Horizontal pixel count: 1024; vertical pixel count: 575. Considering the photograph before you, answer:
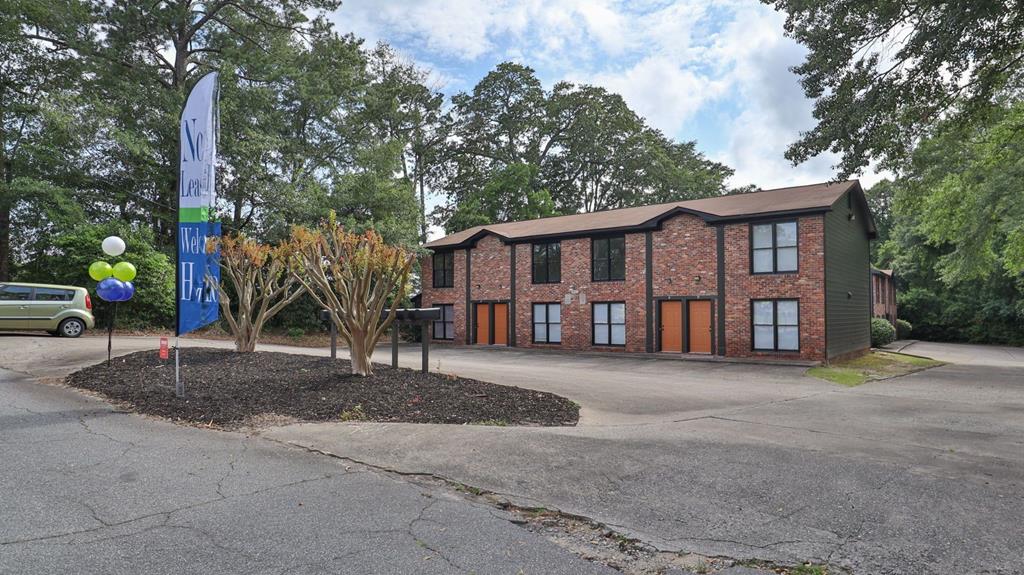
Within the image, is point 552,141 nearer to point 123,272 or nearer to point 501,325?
point 501,325

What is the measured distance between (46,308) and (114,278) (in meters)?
7.07

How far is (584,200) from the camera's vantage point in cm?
4347

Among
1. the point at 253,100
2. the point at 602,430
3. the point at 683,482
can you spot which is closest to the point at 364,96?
the point at 253,100

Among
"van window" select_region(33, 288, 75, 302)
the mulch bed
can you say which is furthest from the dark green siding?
"van window" select_region(33, 288, 75, 302)

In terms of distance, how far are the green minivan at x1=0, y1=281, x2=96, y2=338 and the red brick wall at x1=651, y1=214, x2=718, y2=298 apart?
17.9m

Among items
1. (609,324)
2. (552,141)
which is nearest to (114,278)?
(609,324)

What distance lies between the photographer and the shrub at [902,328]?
114ft

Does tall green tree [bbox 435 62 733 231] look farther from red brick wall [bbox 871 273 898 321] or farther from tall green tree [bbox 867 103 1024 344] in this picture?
tall green tree [bbox 867 103 1024 344]

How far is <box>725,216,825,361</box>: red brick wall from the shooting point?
17.0 metres

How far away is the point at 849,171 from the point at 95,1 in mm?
27810

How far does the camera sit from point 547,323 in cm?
2280

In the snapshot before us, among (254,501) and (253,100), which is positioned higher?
(253,100)

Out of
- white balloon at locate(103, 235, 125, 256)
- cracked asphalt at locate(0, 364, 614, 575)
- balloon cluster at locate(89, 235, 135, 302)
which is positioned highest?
white balloon at locate(103, 235, 125, 256)

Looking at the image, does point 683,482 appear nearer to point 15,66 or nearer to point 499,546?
point 499,546
